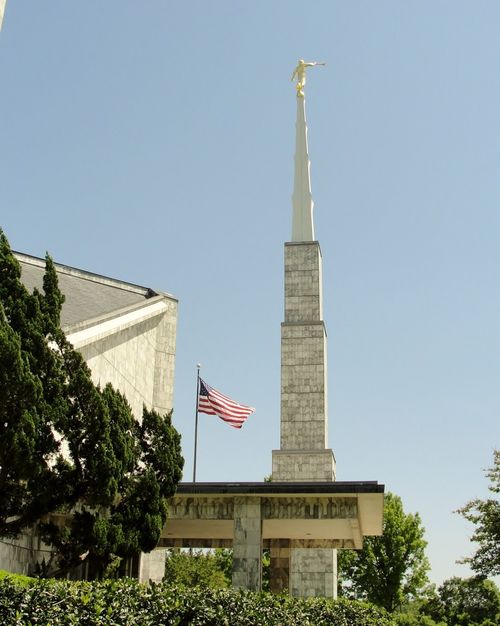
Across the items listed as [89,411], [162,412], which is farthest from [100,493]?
[162,412]

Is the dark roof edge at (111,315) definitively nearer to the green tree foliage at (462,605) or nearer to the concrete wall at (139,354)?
the concrete wall at (139,354)

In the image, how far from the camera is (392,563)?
51688mm

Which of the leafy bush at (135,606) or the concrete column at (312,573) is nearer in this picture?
the leafy bush at (135,606)

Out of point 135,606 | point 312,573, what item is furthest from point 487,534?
point 135,606

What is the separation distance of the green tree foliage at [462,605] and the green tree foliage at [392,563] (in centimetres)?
569

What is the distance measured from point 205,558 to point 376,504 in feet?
114

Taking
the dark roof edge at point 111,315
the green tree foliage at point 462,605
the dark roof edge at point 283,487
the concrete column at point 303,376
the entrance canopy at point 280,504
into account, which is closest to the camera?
the dark roof edge at point 283,487

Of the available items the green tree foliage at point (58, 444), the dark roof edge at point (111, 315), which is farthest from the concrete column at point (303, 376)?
the green tree foliage at point (58, 444)

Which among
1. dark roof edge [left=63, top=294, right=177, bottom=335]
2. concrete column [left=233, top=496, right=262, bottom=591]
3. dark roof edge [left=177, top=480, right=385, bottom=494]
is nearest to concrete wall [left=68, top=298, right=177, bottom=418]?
dark roof edge [left=63, top=294, right=177, bottom=335]

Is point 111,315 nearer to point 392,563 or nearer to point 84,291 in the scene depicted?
point 84,291

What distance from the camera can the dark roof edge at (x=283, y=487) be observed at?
2064cm

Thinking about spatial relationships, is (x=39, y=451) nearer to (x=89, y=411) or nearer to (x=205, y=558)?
(x=89, y=411)

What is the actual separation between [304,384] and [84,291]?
11.5 metres

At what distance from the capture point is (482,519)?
31.2 meters
